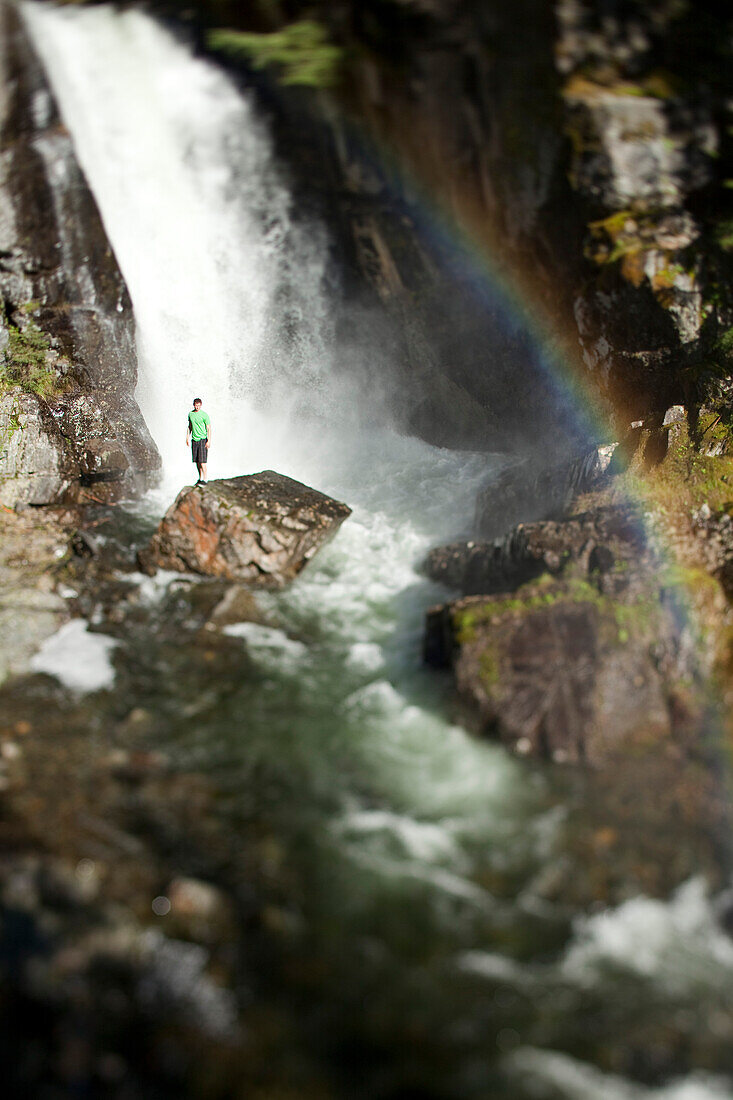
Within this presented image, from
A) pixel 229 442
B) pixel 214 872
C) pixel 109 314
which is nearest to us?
pixel 214 872

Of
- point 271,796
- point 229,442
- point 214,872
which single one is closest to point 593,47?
point 271,796

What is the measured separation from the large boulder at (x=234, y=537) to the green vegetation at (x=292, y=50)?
259 inches

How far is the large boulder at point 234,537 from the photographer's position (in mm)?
9562

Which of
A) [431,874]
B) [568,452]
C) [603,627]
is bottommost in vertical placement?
[431,874]

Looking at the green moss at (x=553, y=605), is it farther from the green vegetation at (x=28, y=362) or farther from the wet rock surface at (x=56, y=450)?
the green vegetation at (x=28, y=362)

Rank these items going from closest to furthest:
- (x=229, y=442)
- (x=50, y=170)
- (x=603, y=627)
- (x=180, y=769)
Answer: (x=180, y=769) < (x=603, y=627) < (x=50, y=170) < (x=229, y=442)

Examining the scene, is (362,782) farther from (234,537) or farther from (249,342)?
(249,342)

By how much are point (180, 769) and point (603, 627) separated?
496 centimetres

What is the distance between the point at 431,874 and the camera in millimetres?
4922

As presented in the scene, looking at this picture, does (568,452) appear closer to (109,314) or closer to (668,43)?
(668,43)

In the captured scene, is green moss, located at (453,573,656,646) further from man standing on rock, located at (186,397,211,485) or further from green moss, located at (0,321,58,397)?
green moss, located at (0,321,58,397)

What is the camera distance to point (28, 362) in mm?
12539

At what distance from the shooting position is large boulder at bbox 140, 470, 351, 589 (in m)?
9.56

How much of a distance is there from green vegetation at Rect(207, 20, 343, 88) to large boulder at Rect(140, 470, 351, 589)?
6.58 metres
